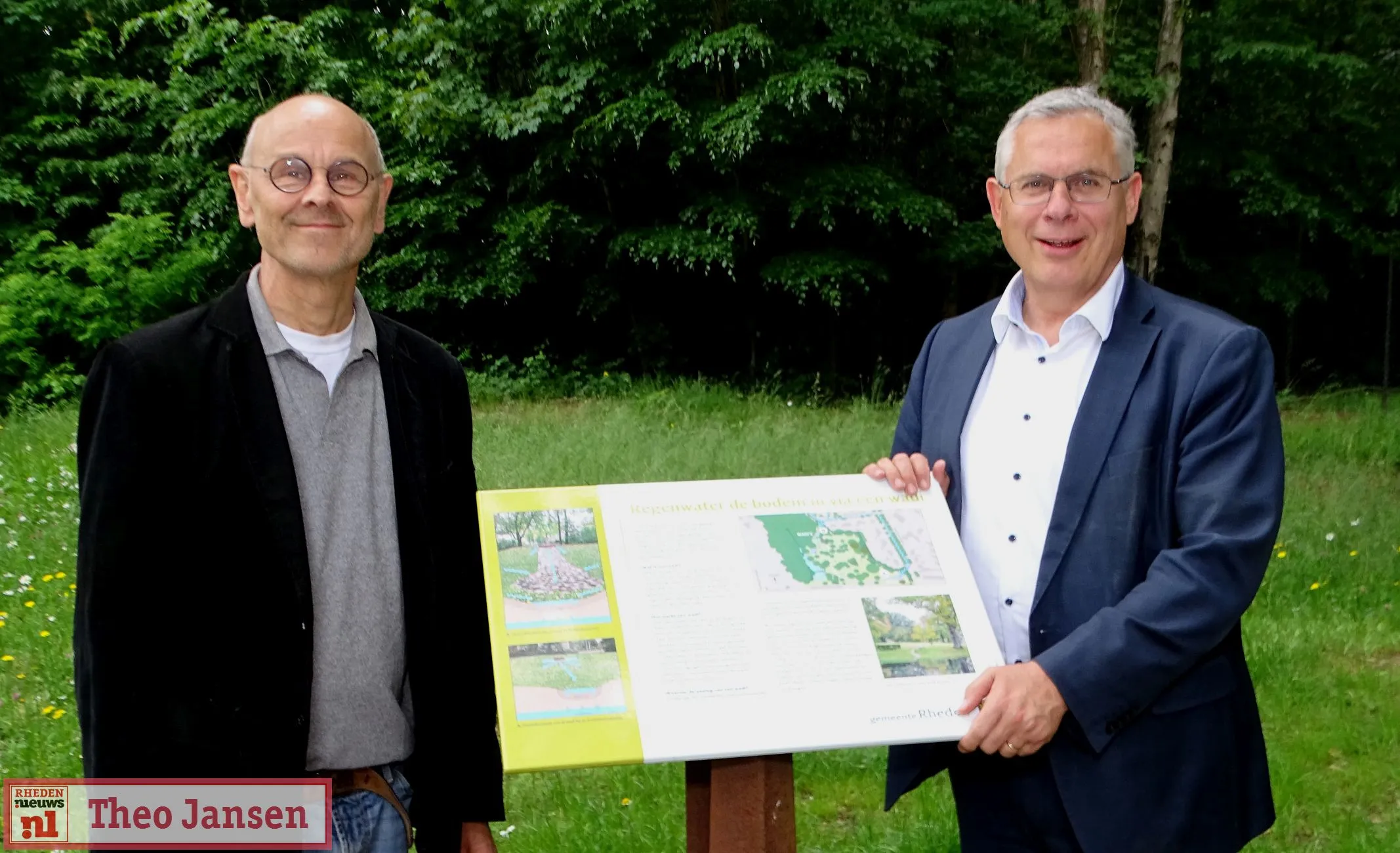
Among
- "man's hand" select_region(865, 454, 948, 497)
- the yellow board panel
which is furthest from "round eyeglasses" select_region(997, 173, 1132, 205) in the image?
the yellow board panel

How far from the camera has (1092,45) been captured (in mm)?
14828

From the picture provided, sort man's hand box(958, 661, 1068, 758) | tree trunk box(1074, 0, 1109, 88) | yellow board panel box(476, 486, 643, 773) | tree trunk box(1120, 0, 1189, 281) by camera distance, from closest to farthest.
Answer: yellow board panel box(476, 486, 643, 773) < man's hand box(958, 661, 1068, 758) < tree trunk box(1074, 0, 1109, 88) < tree trunk box(1120, 0, 1189, 281)

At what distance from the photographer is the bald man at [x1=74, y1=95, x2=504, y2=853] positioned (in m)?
2.12

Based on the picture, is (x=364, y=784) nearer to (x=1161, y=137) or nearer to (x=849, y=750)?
(x=849, y=750)

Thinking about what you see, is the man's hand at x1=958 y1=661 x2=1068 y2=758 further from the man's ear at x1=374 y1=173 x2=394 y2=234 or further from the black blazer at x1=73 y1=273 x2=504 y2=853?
the man's ear at x1=374 y1=173 x2=394 y2=234

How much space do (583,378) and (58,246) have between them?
7.60m

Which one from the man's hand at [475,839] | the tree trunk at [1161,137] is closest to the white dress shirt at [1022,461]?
the man's hand at [475,839]

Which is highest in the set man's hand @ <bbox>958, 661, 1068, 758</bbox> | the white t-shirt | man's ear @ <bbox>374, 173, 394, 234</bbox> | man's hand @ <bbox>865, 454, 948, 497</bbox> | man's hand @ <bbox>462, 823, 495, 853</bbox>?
man's ear @ <bbox>374, 173, 394, 234</bbox>

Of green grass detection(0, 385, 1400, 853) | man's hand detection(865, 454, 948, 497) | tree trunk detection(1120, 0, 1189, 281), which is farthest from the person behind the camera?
tree trunk detection(1120, 0, 1189, 281)

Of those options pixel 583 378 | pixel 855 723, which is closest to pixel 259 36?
pixel 583 378

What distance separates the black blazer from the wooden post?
0.73 m

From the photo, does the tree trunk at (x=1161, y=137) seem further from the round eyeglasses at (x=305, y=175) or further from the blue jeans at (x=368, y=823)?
the blue jeans at (x=368, y=823)

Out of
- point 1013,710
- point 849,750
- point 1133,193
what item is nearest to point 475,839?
point 1013,710

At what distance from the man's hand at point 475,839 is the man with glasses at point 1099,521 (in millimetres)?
927
